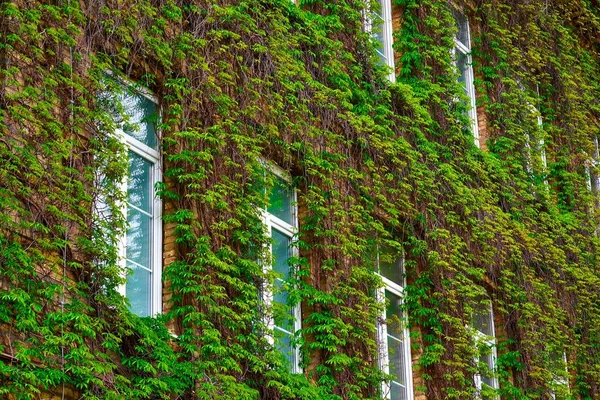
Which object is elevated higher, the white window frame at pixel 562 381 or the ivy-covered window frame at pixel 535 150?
the ivy-covered window frame at pixel 535 150

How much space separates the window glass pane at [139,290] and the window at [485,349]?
18.2 ft

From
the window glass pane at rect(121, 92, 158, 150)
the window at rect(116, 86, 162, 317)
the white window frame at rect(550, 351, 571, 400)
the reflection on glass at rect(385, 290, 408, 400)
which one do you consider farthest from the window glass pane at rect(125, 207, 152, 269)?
the white window frame at rect(550, 351, 571, 400)

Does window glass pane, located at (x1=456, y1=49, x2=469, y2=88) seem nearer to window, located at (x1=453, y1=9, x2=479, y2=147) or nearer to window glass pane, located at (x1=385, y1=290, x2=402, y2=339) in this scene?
window, located at (x1=453, y1=9, x2=479, y2=147)

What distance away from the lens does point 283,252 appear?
516 inches

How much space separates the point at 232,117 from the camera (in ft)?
40.1

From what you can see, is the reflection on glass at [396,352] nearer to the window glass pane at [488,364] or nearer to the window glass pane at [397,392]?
the window glass pane at [397,392]

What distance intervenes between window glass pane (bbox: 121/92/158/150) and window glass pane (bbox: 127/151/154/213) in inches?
7.6

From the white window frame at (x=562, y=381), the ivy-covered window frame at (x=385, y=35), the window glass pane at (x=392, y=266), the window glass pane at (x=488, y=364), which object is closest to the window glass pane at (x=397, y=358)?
the window glass pane at (x=392, y=266)

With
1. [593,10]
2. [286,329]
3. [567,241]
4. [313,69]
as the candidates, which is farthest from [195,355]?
[593,10]

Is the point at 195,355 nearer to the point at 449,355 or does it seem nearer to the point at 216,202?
the point at 216,202

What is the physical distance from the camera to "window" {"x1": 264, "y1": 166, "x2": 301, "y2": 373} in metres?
12.3

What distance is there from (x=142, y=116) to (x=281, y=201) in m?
2.24

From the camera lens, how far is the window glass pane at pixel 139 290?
10977 mm

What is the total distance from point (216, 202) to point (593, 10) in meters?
14.4
